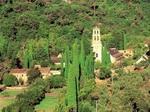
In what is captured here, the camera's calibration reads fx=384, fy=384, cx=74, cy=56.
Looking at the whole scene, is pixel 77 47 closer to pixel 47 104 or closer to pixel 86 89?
pixel 86 89

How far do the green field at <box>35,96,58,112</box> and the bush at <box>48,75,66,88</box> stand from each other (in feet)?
10.9

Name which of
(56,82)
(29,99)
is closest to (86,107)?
(29,99)

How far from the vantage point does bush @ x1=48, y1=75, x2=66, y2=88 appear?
47.2 metres

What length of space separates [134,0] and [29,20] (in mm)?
29726

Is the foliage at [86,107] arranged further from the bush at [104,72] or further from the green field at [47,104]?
the bush at [104,72]

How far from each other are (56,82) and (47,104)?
665 centimetres

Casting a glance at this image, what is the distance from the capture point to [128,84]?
34.7 metres

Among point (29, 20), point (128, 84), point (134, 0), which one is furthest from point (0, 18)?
point (128, 84)

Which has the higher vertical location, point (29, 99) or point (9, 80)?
point (9, 80)

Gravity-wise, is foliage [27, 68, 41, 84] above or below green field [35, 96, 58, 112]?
above

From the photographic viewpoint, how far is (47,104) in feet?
134

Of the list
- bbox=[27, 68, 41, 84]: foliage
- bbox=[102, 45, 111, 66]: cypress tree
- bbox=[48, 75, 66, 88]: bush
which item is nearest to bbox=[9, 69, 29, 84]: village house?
bbox=[27, 68, 41, 84]: foliage

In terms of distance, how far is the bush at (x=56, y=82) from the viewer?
47156mm

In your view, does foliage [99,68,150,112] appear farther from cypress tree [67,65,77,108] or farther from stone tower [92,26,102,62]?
stone tower [92,26,102,62]
